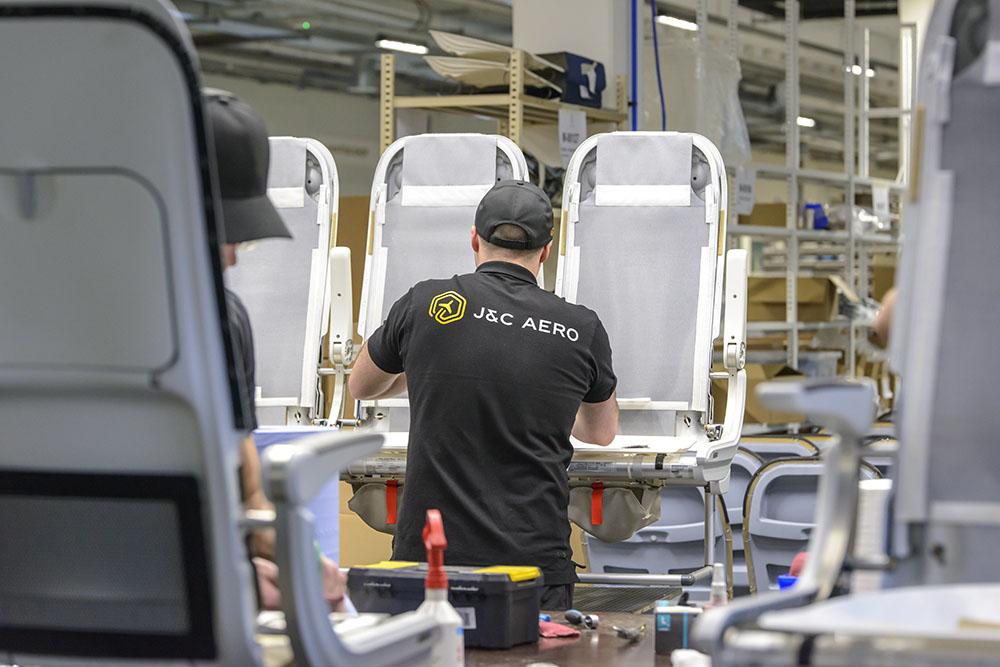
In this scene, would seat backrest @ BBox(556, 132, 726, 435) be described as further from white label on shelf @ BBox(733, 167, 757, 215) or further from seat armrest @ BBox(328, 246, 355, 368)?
white label on shelf @ BBox(733, 167, 757, 215)

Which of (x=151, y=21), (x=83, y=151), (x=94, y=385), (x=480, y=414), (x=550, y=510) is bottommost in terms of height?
(x=550, y=510)

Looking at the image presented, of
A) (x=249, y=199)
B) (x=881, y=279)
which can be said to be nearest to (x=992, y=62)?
(x=249, y=199)

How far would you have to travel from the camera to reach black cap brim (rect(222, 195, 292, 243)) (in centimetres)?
185

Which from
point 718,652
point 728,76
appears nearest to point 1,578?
point 718,652

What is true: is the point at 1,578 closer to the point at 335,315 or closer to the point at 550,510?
the point at 550,510

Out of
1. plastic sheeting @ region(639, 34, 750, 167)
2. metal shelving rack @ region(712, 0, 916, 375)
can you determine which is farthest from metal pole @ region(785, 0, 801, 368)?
plastic sheeting @ region(639, 34, 750, 167)

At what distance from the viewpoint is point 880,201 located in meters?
8.65

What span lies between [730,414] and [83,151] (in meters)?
3.02

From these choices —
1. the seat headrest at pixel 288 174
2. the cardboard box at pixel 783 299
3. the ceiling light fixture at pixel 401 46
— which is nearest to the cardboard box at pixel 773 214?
the cardboard box at pixel 783 299

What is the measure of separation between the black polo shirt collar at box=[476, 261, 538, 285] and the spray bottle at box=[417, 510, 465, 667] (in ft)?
4.67

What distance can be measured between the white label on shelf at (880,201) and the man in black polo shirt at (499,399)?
5.61 metres

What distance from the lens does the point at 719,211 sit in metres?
4.36

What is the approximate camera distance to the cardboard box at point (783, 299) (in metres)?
7.65

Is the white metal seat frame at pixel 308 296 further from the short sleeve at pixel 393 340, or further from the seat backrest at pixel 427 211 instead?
the short sleeve at pixel 393 340
